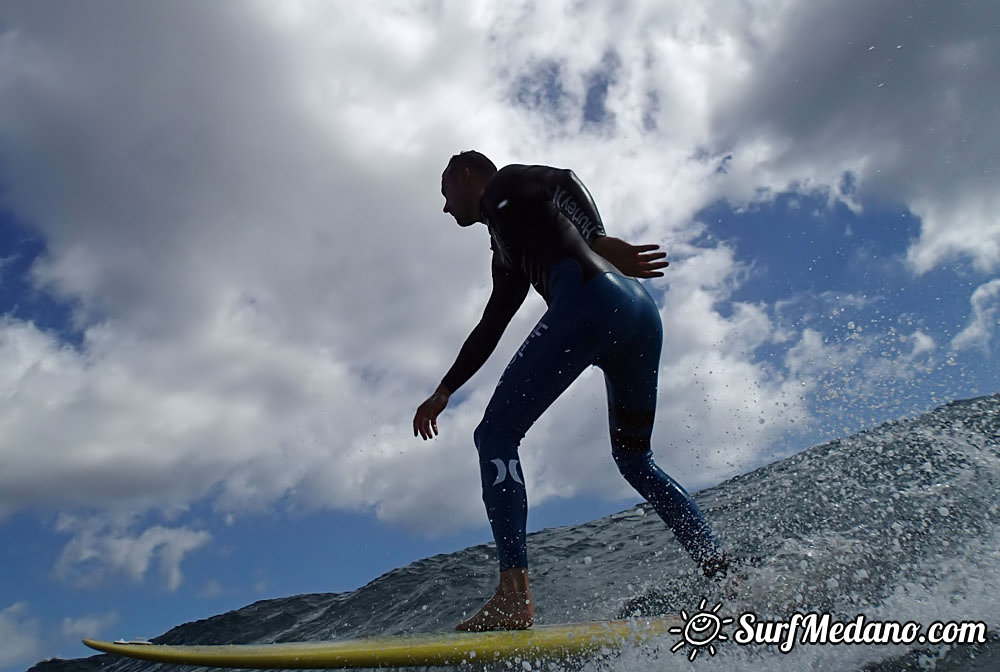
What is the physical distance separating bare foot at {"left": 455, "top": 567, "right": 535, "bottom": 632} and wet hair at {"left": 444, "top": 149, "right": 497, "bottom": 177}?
203cm

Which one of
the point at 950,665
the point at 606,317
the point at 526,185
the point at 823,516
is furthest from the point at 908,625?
the point at 823,516

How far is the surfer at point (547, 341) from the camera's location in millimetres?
2559

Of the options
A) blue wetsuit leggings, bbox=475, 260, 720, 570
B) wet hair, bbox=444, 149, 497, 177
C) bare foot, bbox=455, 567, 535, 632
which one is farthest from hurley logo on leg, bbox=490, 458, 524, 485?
wet hair, bbox=444, 149, 497, 177

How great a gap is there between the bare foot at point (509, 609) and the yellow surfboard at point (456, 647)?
40 millimetres

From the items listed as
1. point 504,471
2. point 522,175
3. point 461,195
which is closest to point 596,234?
point 522,175

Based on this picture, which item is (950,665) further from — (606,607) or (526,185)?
(526,185)

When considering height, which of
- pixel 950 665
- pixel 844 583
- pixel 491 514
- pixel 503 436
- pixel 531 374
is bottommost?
pixel 950 665

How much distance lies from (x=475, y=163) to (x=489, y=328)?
2.98 ft

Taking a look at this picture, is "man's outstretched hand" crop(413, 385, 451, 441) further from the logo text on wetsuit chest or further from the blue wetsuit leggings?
the logo text on wetsuit chest

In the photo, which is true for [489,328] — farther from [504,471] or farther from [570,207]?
[504,471]

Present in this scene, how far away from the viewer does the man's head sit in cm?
326

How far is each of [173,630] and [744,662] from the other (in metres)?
8.04

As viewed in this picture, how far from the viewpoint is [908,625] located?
2.26m

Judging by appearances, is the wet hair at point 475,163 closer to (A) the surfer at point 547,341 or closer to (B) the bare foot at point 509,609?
(A) the surfer at point 547,341
